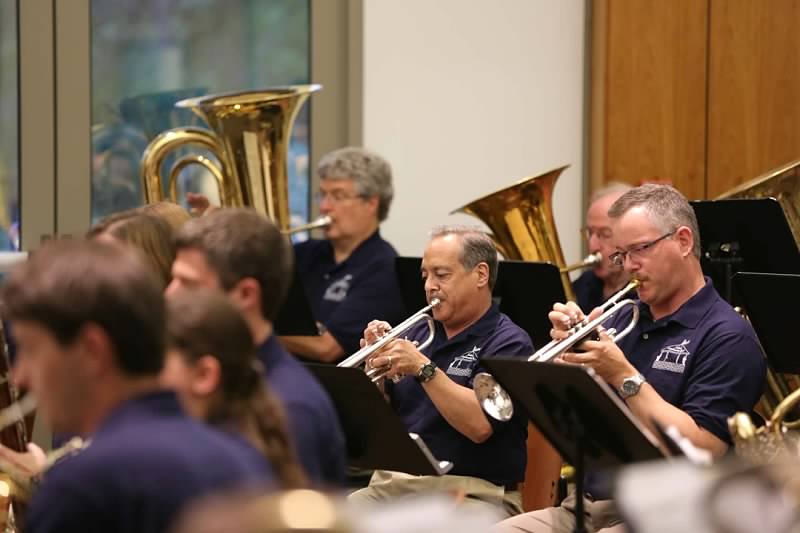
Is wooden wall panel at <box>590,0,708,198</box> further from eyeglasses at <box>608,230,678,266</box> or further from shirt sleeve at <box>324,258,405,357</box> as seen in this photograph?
eyeglasses at <box>608,230,678,266</box>

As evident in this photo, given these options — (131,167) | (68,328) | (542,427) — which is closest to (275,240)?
(68,328)

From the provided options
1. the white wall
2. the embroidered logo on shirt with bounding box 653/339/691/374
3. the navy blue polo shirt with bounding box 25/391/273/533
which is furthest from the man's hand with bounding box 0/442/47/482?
the white wall

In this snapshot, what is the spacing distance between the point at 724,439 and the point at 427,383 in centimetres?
80

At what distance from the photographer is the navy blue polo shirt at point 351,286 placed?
5.14 metres

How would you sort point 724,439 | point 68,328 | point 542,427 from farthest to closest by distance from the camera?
point 724,439, point 542,427, point 68,328

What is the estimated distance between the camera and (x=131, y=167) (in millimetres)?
6102

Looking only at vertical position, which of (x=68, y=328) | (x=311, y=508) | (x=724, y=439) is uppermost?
(x=68, y=328)

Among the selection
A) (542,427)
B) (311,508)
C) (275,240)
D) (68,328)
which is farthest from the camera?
(542,427)

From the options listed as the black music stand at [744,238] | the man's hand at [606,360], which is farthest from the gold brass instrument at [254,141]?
the man's hand at [606,360]

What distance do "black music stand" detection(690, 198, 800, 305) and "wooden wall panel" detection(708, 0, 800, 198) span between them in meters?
1.95

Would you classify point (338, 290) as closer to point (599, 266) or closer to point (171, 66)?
point (599, 266)

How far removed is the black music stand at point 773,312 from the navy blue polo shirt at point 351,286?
1810 millimetres

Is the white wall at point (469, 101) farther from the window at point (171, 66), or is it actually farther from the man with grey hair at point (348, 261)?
the man with grey hair at point (348, 261)

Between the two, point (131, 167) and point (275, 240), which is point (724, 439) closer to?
point (275, 240)
